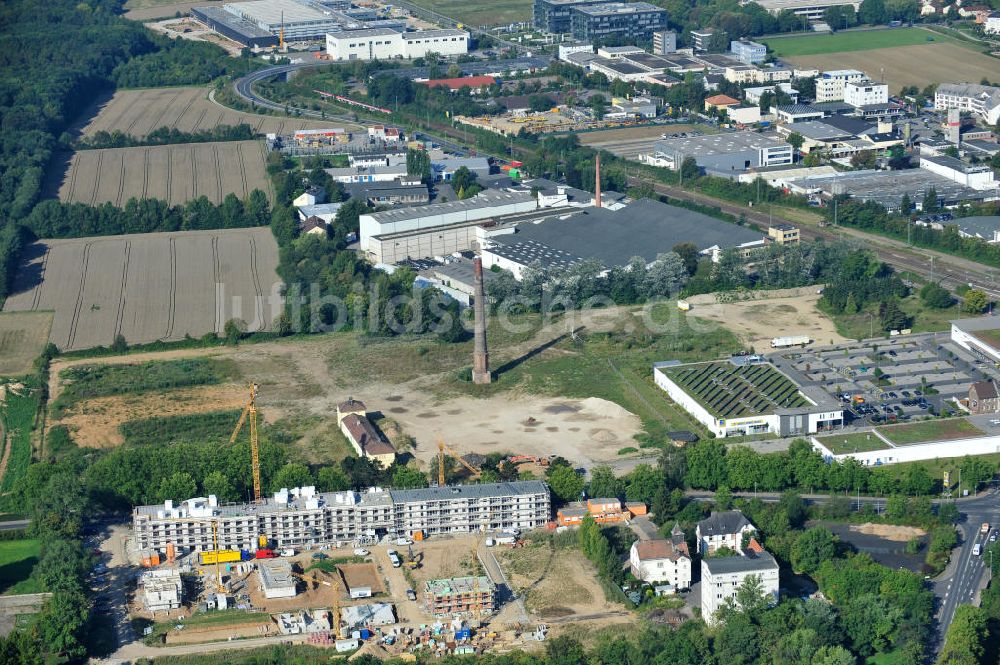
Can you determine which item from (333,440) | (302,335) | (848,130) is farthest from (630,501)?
(848,130)

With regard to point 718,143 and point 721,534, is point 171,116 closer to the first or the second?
point 718,143

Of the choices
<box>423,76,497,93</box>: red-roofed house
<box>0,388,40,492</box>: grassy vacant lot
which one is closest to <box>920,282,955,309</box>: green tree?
<box>0,388,40,492</box>: grassy vacant lot

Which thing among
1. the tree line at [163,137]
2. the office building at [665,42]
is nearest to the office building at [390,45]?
the office building at [665,42]

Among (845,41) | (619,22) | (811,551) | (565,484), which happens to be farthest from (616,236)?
(619,22)

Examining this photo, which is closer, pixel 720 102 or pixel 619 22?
pixel 720 102

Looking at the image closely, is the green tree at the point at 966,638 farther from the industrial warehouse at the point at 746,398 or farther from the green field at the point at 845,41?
the green field at the point at 845,41
